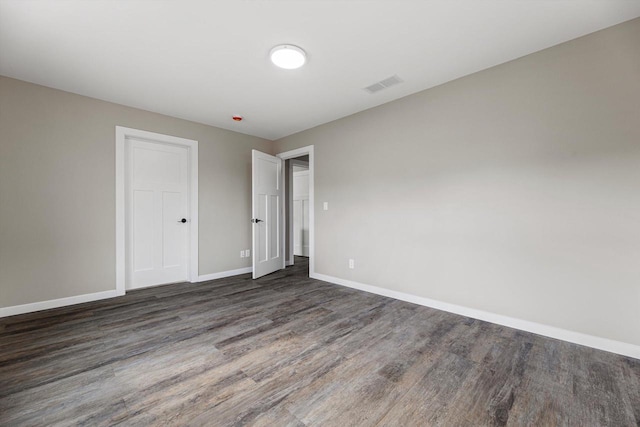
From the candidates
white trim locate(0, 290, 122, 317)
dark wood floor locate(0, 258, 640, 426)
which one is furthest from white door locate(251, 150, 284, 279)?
white trim locate(0, 290, 122, 317)

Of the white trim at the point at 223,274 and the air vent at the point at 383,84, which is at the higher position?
the air vent at the point at 383,84

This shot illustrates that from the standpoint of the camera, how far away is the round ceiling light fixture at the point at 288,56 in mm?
2191

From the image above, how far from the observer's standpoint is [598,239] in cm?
201

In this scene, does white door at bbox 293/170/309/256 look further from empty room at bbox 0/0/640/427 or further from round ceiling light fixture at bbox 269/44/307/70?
round ceiling light fixture at bbox 269/44/307/70

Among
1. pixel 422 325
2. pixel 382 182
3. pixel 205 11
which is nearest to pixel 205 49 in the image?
pixel 205 11

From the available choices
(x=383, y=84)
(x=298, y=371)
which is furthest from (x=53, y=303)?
(x=383, y=84)

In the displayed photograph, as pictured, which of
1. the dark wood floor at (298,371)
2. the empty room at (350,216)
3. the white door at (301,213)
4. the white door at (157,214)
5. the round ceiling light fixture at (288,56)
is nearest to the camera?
the dark wood floor at (298,371)

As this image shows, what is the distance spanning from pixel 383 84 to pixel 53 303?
4339 mm

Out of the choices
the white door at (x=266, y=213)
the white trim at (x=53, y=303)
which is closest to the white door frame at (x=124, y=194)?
the white trim at (x=53, y=303)

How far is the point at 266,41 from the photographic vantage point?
6.98 feet

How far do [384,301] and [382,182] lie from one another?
4.85 feet

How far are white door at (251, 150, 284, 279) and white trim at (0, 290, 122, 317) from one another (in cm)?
186

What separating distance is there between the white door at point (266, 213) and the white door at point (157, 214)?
40.6 inches

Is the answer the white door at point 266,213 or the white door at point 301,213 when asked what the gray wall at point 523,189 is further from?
the white door at point 301,213
